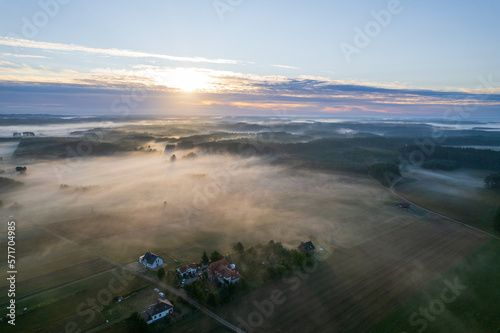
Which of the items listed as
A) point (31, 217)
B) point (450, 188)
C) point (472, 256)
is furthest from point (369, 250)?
point (31, 217)

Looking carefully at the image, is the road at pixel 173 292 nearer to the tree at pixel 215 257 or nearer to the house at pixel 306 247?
the tree at pixel 215 257

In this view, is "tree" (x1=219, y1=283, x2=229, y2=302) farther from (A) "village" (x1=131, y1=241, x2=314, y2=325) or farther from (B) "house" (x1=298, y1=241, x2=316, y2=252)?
(B) "house" (x1=298, y1=241, x2=316, y2=252)

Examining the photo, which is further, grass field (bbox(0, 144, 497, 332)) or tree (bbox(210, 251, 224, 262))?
tree (bbox(210, 251, 224, 262))

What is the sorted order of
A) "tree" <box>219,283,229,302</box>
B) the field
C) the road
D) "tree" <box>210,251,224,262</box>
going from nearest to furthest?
the road
"tree" <box>219,283,229,302</box>
"tree" <box>210,251,224,262</box>
the field

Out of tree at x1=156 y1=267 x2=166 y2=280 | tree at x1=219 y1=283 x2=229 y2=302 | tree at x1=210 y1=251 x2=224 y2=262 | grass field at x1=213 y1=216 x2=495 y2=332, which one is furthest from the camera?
tree at x1=210 y1=251 x2=224 y2=262

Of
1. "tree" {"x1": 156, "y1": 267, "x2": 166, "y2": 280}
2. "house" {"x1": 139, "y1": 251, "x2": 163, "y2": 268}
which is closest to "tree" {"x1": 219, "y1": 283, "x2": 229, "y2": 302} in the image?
"tree" {"x1": 156, "y1": 267, "x2": 166, "y2": 280}

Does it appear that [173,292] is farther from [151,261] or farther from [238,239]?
[238,239]

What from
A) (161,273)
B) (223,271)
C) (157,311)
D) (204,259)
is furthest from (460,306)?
(161,273)

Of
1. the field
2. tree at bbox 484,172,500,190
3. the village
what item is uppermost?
tree at bbox 484,172,500,190

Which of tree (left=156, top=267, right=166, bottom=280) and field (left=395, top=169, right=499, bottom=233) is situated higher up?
tree (left=156, top=267, right=166, bottom=280)
